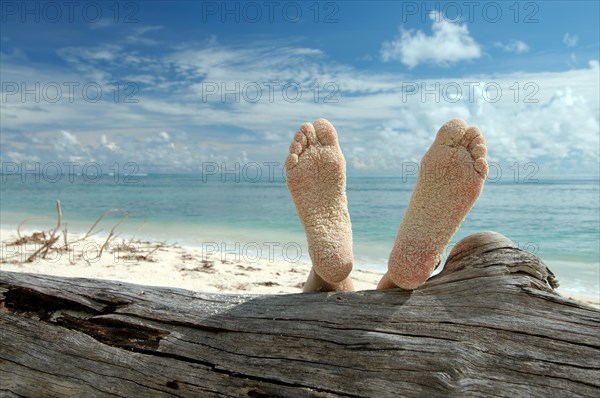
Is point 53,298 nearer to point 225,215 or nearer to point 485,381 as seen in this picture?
point 485,381

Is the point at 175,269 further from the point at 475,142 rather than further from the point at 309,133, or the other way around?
the point at 475,142

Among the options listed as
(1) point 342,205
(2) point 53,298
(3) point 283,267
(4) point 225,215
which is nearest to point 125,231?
(4) point 225,215

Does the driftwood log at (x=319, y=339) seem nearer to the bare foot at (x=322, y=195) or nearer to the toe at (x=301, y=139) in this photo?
the bare foot at (x=322, y=195)

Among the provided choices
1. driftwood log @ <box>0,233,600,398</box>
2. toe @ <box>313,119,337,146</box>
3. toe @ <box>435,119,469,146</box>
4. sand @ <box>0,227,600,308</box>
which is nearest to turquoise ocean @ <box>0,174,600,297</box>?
sand @ <box>0,227,600,308</box>

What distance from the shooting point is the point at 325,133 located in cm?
203

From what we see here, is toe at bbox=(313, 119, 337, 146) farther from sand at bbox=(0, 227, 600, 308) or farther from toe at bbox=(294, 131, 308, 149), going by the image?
sand at bbox=(0, 227, 600, 308)

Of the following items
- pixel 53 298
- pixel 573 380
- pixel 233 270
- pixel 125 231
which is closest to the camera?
pixel 573 380

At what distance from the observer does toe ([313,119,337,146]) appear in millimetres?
2035

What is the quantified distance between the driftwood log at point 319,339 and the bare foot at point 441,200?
5.3 inches

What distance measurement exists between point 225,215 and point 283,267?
22.8 feet

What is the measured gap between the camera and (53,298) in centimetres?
212

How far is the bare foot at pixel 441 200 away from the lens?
178cm

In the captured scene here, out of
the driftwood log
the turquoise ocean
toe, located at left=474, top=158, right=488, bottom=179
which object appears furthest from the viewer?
the turquoise ocean

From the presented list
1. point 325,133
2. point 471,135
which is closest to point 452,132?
point 471,135
